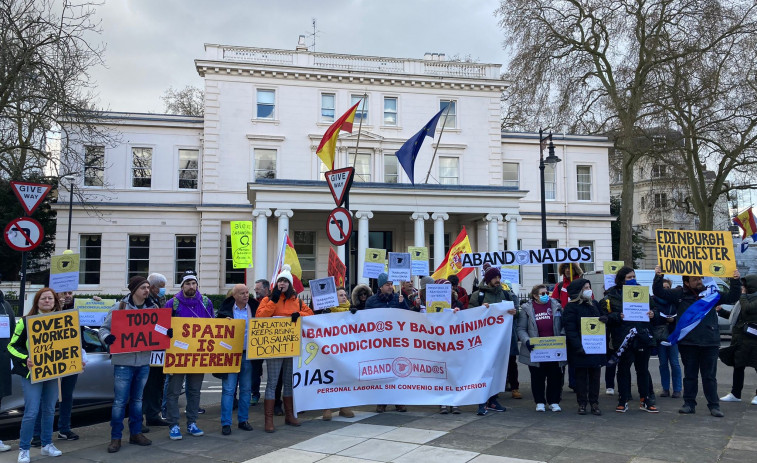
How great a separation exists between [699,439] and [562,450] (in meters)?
1.74

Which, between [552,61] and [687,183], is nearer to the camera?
[552,61]

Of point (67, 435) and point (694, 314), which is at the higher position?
point (694, 314)

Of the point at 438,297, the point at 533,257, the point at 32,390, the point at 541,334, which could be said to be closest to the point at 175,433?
the point at 32,390

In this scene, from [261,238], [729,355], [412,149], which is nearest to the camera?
[729,355]

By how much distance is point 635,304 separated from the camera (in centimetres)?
784

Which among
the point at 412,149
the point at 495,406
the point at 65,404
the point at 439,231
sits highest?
the point at 412,149

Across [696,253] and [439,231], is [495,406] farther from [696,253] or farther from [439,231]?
[439,231]

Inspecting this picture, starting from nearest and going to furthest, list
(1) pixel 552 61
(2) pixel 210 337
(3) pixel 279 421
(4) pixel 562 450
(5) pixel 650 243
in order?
(4) pixel 562 450, (2) pixel 210 337, (3) pixel 279 421, (1) pixel 552 61, (5) pixel 650 243

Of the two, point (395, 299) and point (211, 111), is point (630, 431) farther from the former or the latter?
point (211, 111)

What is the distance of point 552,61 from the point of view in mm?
31078

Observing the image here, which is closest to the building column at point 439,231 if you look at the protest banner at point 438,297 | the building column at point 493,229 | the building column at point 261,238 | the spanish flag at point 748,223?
the building column at point 493,229

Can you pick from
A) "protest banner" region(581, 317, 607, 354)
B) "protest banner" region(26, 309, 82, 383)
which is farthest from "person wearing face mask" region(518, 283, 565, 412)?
"protest banner" region(26, 309, 82, 383)

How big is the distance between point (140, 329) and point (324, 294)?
245cm

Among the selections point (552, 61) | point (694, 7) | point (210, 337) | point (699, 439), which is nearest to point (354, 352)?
point (210, 337)
